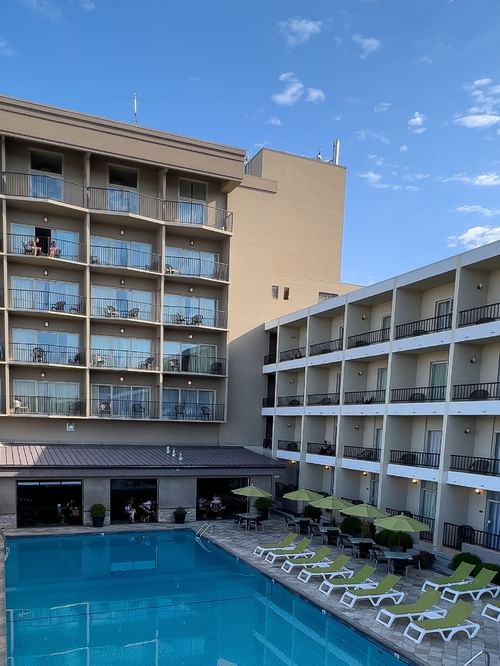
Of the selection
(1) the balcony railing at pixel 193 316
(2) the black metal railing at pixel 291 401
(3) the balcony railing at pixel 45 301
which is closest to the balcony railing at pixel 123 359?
(1) the balcony railing at pixel 193 316

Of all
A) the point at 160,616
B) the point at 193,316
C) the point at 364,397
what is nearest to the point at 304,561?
the point at 160,616

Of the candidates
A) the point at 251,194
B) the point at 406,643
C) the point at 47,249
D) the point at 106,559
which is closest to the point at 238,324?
the point at 251,194

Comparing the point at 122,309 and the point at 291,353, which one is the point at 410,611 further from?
the point at 122,309

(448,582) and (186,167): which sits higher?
(186,167)

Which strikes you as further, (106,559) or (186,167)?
(186,167)

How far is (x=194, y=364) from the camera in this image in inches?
1054

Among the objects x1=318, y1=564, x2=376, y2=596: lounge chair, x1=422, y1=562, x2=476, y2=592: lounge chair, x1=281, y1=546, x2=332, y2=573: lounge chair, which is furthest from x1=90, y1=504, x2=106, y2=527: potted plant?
→ x1=422, y1=562, x2=476, y2=592: lounge chair

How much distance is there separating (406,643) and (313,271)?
22432 millimetres

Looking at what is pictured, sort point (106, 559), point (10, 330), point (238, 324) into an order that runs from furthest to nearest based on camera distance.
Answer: point (238, 324) → point (10, 330) → point (106, 559)

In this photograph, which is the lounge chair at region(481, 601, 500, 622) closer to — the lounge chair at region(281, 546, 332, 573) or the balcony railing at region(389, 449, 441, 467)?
the lounge chair at region(281, 546, 332, 573)

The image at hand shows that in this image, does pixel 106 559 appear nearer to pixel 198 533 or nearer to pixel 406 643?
pixel 198 533

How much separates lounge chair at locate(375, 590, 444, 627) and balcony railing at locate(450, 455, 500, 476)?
15.8ft

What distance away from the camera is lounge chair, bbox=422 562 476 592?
14.0m

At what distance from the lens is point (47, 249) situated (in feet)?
79.2
